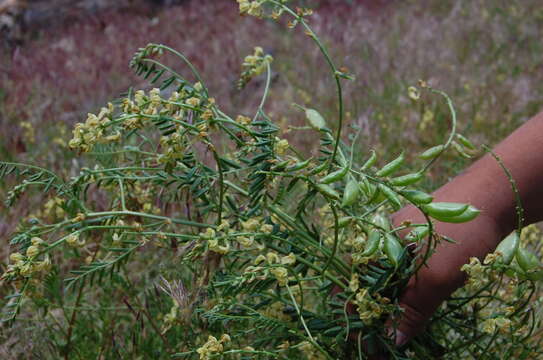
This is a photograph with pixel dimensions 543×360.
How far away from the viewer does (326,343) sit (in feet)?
4.69

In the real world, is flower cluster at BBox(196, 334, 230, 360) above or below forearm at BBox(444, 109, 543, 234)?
below

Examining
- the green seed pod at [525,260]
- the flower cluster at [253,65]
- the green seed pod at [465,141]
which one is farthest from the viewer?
the flower cluster at [253,65]

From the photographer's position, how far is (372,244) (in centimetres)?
118

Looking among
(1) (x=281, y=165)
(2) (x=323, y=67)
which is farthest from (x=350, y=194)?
(2) (x=323, y=67)

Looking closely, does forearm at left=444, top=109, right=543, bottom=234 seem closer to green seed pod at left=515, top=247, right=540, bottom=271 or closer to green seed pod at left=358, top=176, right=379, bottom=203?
green seed pod at left=515, top=247, right=540, bottom=271

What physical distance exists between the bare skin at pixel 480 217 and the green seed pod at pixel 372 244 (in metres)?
0.22

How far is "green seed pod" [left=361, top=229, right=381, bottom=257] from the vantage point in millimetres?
1172

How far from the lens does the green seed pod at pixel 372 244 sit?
3.84ft

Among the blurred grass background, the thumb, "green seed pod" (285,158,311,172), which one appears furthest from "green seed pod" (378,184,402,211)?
the blurred grass background

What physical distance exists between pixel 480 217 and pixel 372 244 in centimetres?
36

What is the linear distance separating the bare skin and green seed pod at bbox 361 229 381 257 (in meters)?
0.22

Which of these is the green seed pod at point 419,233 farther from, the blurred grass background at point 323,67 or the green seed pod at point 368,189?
the blurred grass background at point 323,67

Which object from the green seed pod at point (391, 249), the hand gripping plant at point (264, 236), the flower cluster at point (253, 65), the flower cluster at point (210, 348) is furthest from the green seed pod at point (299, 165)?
the flower cluster at point (253, 65)

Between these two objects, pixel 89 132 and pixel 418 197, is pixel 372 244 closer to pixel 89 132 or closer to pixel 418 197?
pixel 418 197
